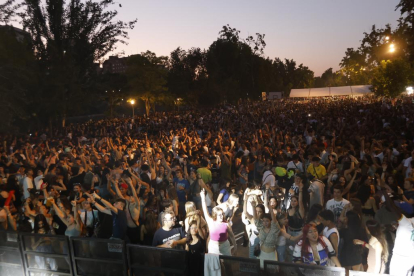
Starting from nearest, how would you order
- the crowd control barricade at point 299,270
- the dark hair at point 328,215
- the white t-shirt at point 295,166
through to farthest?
the crowd control barricade at point 299,270, the dark hair at point 328,215, the white t-shirt at point 295,166

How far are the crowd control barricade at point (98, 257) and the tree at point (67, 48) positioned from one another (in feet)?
70.4

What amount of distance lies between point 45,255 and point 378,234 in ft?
15.1

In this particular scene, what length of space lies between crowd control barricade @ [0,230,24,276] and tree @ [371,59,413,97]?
42010mm

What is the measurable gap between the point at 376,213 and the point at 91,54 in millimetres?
31401

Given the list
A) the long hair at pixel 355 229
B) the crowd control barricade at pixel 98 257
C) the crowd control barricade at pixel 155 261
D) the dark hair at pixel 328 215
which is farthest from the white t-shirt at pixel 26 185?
the long hair at pixel 355 229

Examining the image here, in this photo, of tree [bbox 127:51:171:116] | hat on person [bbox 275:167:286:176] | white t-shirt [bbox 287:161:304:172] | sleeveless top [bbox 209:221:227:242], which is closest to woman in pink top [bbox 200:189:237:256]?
sleeveless top [bbox 209:221:227:242]

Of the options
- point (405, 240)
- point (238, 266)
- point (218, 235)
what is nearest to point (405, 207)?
point (405, 240)

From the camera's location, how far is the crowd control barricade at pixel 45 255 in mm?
5180

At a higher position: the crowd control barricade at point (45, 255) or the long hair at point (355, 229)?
the long hair at point (355, 229)

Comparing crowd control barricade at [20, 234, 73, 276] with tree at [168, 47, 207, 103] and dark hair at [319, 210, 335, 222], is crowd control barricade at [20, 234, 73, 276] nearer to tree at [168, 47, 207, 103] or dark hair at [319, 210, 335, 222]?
dark hair at [319, 210, 335, 222]

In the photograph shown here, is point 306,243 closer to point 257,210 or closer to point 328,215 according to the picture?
point 328,215

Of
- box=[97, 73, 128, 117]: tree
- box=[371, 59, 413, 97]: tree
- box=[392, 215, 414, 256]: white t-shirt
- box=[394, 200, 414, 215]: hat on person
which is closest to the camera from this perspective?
box=[392, 215, 414, 256]: white t-shirt

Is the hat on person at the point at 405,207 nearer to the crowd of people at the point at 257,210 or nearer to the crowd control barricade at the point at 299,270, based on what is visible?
the crowd of people at the point at 257,210

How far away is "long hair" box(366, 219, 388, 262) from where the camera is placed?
4312mm
